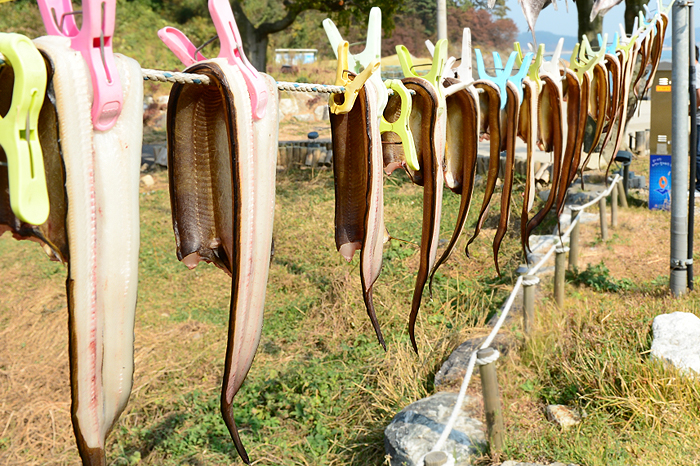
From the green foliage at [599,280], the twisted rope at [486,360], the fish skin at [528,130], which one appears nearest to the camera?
the fish skin at [528,130]

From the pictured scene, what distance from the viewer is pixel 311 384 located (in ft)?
12.8

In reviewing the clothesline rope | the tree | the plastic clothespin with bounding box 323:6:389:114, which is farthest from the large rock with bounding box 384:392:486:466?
the tree

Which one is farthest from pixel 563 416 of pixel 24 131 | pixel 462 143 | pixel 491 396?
pixel 24 131

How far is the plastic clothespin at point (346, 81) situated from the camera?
126 centimetres

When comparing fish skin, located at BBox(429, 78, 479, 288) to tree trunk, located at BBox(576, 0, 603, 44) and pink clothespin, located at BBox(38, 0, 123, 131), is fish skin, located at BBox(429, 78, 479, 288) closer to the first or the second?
pink clothespin, located at BBox(38, 0, 123, 131)

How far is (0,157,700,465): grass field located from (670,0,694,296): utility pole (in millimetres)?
242

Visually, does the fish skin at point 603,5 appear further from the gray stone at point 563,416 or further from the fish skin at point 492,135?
the gray stone at point 563,416

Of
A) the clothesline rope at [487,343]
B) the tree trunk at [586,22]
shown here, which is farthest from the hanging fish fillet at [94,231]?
the tree trunk at [586,22]

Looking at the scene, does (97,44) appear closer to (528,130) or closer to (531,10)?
(531,10)

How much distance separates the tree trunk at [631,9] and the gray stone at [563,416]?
5.47 meters

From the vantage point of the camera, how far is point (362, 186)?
138cm

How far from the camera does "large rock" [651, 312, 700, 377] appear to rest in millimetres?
2955

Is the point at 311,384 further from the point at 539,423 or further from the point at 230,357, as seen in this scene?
the point at 230,357

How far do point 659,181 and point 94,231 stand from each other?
6.63m
